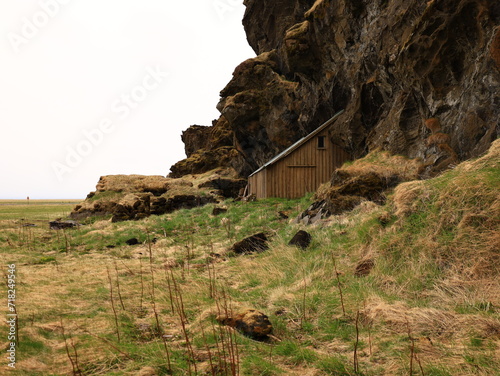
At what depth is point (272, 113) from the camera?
3812 cm

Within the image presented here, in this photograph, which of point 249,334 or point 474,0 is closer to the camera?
point 249,334

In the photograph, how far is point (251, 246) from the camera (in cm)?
1225

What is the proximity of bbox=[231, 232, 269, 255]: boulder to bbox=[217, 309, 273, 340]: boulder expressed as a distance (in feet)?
21.4

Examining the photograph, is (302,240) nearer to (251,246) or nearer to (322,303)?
(251,246)

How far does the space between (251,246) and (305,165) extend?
16.9 metres

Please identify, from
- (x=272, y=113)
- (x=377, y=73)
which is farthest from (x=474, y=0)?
(x=272, y=113)

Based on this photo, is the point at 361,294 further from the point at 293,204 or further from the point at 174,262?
the point at 293,204

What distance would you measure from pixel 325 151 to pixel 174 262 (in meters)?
19.9

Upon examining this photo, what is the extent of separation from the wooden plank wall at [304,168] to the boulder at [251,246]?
620 inches

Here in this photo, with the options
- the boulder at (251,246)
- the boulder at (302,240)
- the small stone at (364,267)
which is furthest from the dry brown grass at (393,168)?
the small stone at (364,267)

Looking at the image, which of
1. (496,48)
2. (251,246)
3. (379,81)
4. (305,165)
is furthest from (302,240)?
(305,165)

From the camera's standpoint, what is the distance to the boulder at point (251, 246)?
11955 mm

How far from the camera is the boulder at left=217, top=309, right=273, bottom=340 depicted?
4.82m

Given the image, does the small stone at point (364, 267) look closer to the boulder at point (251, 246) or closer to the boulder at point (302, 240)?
the boulder at point (302, 240)
